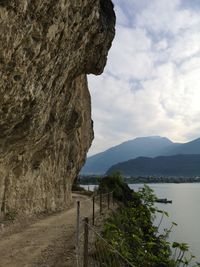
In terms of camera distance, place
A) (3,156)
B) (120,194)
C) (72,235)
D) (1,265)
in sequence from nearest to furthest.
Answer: (1,265), (72,235), (3,156), (120,194)

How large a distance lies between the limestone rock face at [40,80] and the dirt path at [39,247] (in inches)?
121

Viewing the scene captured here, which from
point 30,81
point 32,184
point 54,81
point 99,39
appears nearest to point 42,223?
point 32,184

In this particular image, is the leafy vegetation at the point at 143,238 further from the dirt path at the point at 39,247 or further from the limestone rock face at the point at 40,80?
the limestone rock face at the point at 40,80

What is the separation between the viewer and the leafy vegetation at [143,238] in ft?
43.6

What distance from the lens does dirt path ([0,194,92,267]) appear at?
12305 mm

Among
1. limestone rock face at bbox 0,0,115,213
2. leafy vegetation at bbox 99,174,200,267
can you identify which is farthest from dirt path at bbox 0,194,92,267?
limestone rock face at bbox 0,0,115,213

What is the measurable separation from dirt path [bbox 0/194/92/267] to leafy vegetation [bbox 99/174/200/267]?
69.5 inches

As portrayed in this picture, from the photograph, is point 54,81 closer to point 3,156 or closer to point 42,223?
point 3,156

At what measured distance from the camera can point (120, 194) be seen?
50312 mm

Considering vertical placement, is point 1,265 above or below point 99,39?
below

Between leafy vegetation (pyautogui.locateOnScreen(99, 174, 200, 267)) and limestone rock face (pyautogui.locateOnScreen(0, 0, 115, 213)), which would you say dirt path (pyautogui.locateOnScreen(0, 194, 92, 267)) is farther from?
limestone rock face (pyautogui.locateOnScreen(0, 0, 115, 213))

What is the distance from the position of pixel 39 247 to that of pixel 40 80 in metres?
7.30

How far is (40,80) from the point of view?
54.7 feet

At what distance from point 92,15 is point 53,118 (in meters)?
7.31
